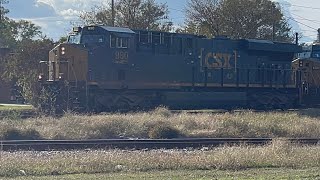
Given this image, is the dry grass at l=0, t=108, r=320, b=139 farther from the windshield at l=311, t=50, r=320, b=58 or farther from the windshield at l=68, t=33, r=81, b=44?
the windshield at l=311, t=50, r=320, b=58

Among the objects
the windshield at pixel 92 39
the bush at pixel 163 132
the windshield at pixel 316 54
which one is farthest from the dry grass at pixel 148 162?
the windshield at pixel 316 54

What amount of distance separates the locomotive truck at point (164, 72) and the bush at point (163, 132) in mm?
7594

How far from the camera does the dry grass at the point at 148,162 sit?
550 inches

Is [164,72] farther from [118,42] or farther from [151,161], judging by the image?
[151,161]

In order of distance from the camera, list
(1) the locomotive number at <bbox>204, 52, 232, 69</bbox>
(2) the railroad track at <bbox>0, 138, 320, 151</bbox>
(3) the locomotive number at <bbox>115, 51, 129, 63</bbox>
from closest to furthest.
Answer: (2) the railroad track at <bbox>0, 138, 320, 151</bbox> → (3) the locomotive number at <bbox>115, 51, 129, 63</bbox> → (1) the locomotive number at <bbox>204, 52, 232, 69</bbox>

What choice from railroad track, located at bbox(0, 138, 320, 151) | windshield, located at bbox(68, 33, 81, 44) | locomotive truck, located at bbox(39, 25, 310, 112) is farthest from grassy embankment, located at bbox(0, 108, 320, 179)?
windshield, located at bbox(68, 33, 81, 44)

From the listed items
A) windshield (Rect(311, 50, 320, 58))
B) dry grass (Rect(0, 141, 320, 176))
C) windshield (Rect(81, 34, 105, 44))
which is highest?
windshield (Rect(81, 34, 105, 44))

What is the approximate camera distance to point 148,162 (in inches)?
579

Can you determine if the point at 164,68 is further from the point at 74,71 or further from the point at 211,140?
the point at 211,140

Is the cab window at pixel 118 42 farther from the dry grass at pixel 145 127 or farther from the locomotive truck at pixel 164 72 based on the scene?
the dry grass at pixel 145 127

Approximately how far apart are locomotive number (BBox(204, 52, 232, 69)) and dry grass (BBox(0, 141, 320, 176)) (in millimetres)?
19860

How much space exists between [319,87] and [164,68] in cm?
1409

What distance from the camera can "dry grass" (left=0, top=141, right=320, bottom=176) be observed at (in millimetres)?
13961

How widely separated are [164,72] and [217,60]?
4.33 metres
